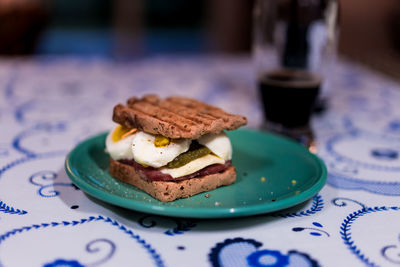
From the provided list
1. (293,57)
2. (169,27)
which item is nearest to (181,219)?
(293,57)

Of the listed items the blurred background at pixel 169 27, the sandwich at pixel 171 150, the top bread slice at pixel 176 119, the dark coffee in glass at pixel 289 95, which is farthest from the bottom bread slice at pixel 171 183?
the blurred background at pixel 169 27

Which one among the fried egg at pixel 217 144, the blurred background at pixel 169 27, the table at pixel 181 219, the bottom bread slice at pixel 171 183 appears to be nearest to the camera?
the table at pixel 181 219

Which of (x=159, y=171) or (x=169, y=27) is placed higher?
(x=159, y=171)

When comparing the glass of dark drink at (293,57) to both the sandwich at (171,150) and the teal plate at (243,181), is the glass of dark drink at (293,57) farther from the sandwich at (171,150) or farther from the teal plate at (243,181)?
the sandwich at (171,150)

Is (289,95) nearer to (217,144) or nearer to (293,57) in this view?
(293,57)

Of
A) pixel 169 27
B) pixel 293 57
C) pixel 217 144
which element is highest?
pixel 293 57

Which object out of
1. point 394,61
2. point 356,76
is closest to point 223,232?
point 356,76

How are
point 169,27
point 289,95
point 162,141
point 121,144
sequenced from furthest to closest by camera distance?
1. point 169,27
2. point 289,95
3. point 121,144
4. point 162,141
